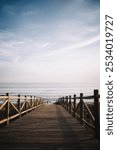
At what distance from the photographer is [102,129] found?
14.5 feet

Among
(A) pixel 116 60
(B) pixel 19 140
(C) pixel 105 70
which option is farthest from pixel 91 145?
(A) pixel 116 60

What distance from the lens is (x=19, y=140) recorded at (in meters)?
4.31

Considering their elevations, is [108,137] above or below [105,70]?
below

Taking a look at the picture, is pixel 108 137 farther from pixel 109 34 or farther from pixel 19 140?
pixel 109 34

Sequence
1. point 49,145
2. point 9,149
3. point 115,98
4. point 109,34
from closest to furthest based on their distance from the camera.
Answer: point 9,149 → point 49,145 → point 115,98 → point 109,34

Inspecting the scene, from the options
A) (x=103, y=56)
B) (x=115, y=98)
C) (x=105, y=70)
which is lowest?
(x=115, y=98)

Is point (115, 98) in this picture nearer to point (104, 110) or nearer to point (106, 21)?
point (104, 110)

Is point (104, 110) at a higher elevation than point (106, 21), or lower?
lower

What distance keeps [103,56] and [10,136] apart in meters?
4.28

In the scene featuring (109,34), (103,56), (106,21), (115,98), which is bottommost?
(115,98)

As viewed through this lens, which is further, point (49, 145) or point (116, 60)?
point (116, 60)

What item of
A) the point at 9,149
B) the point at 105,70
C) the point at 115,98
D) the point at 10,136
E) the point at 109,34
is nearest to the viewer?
the point at 9,149

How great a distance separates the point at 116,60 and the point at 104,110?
7.43 ft

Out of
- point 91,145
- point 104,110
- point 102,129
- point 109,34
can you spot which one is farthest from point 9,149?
point 109,34
